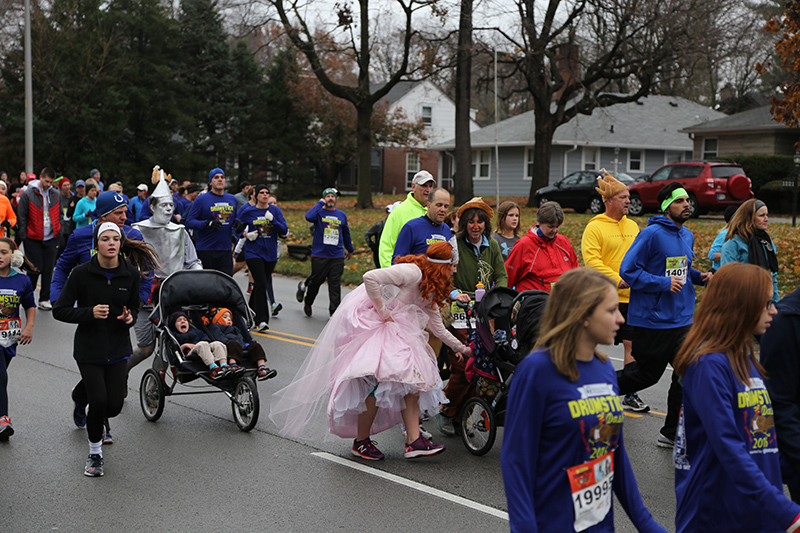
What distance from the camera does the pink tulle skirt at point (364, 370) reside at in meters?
6.29

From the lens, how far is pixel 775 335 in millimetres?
3568

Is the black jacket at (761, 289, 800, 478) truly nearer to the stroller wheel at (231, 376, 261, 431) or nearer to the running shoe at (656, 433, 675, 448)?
the running shoe at (656, 433, 675, 448)

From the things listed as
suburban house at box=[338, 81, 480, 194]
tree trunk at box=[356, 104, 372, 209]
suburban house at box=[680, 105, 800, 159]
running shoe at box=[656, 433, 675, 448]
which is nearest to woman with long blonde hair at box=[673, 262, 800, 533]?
running shoe at box=[656, 433, 675, 448]

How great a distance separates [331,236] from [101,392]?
7.11 m

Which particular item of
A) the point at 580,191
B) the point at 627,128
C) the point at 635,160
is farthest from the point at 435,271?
the point at 627,128

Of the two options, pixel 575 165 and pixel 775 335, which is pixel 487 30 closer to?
pixel 575 165

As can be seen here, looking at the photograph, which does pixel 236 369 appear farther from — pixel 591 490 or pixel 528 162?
pixel 528 162

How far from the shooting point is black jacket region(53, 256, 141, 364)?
20.8 feet

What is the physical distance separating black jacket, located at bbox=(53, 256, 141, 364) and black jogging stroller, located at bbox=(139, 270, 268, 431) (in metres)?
1.08

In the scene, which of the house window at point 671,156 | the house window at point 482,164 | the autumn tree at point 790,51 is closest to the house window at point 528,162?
the house window at point 482,164

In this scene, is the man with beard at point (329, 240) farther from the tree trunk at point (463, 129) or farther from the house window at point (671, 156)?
the house window at point (671, 156)

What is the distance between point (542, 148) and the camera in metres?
35.0

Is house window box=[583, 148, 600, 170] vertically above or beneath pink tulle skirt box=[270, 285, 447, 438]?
above

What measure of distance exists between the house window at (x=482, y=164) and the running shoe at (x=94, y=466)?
42.3 metres
